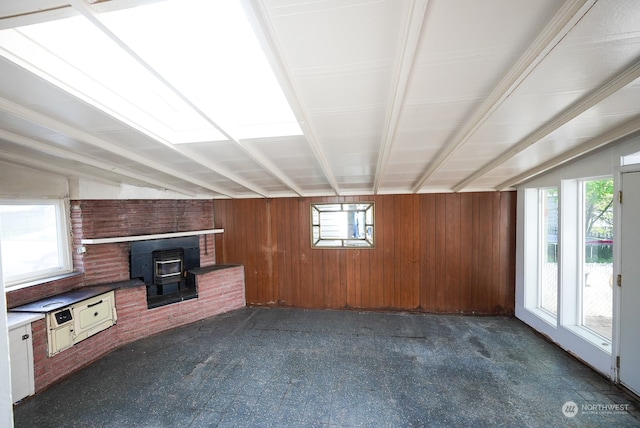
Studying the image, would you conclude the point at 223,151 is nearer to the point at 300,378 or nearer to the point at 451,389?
A: the point at 300,378

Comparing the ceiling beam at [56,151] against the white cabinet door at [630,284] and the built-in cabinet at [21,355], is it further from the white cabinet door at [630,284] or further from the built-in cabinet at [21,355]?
the white cabinet door at [630,284]

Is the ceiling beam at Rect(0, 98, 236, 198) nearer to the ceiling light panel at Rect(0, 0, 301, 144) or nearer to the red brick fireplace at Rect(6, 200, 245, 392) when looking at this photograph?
the ceiling light panel at Rect(0, 0, 301, 144)

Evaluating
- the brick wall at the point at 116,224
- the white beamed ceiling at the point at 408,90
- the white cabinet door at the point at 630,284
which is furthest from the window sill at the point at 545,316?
the brick wall at the point at 116,224

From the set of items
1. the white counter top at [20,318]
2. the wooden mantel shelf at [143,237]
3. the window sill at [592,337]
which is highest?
the wooden mantel shelf at [143,237]

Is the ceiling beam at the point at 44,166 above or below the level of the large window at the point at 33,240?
above

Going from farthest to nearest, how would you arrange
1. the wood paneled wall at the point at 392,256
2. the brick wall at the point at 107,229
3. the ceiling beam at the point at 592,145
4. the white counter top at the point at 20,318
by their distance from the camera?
the wood paneled wall at the point at 392,256
the brick wall at the point at 107,229
the white counter top at the point at 20,318
the ceiling beam at the point at 592,145

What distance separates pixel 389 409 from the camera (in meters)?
2.40

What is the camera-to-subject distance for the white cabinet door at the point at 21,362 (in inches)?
97.0

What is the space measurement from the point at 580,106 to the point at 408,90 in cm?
121

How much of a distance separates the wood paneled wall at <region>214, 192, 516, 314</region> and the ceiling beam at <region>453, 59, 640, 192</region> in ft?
6.60

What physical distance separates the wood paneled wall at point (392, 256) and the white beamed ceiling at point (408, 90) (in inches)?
64.5

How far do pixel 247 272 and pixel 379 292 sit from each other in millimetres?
2593

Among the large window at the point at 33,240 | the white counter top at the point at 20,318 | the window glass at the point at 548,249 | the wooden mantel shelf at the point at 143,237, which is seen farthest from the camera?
the window glass at the point at 548,249

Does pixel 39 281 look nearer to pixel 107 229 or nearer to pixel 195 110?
pixel 107 229
